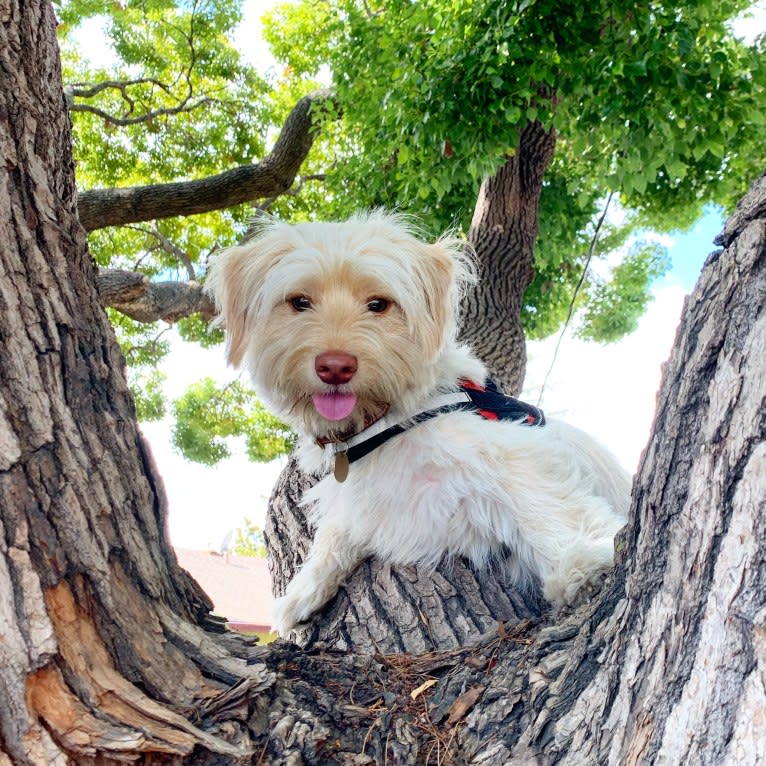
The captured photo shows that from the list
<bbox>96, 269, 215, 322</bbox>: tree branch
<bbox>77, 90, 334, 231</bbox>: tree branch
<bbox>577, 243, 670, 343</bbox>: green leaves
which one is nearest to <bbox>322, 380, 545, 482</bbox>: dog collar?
<bbox>96, 269, 215, 322</bbox>: tree branch

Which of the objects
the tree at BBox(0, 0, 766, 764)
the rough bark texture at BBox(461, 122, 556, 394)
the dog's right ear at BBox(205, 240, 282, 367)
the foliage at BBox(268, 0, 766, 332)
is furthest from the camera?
the rough bark texture at BBox(461, 122, 556, 394)

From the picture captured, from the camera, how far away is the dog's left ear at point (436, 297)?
2.66 metres

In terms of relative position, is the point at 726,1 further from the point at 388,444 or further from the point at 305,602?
Answer: the point at 305,602

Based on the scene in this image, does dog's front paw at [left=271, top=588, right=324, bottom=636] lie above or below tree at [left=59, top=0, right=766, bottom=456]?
below

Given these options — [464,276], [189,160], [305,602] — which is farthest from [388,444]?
[189,160]

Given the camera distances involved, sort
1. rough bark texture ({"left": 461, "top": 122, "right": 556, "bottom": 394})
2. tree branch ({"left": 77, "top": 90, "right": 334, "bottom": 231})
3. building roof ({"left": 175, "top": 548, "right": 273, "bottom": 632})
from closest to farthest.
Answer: rough bark texture ({"left": 461, "top": 122, "right": 556, "bottom": 394}), tree branch ({"left": 77, "top": 90, "right": 334, "bottom": 231}), building roof ({"left": 175, "top": 548, "right": 273, "bottom": 632})

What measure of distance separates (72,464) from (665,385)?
1.15 m

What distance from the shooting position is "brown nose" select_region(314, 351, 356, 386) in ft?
7.85

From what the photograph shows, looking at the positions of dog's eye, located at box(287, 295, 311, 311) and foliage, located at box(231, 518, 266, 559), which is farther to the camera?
foliage, located at box(231, 518, 266, 559)

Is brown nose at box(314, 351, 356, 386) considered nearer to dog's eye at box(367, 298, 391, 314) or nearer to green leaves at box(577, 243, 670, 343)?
dog's eye at box(367, 298, 391, 314)

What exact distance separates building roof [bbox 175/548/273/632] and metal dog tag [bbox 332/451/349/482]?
45.8 ft

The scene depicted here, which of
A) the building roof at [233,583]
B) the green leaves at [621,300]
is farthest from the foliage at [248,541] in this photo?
the green leaves at [621,300]

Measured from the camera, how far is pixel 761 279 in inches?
45.2

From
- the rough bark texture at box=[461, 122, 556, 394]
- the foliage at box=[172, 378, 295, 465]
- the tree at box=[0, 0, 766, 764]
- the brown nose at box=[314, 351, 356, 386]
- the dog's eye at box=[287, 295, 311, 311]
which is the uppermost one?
the foliage at box=[172, 378, 295, 465]
